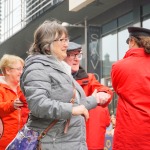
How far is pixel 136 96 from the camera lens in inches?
165

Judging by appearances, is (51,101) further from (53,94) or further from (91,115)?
(91,115)

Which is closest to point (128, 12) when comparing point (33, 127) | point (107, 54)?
point (107, 54)

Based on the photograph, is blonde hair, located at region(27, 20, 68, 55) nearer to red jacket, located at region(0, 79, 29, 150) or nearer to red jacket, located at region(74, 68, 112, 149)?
red jacket, located at region(74, 68, 112, 149)

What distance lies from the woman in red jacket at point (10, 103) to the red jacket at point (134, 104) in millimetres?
999

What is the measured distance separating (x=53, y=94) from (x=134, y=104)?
1105 mm

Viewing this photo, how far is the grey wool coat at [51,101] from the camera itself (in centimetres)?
316

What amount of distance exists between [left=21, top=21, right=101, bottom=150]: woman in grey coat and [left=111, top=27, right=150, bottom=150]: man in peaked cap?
78 centimetres

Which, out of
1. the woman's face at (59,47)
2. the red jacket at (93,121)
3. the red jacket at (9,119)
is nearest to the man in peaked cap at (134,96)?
the red jacket at (93,121)

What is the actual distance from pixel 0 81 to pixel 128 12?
12.3 m

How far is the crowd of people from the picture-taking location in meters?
3.24

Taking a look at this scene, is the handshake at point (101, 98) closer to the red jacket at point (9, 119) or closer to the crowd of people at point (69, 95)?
the crowd of people at point (69, 95)

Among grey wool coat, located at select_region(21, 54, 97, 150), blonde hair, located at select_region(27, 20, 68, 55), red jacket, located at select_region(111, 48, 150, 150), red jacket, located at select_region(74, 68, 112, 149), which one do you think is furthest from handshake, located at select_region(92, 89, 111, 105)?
red jacket, located at select_region(74, 68, 112, 149)

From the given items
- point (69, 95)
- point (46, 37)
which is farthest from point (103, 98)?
point (46, 37)

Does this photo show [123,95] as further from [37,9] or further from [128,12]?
[37,9]
